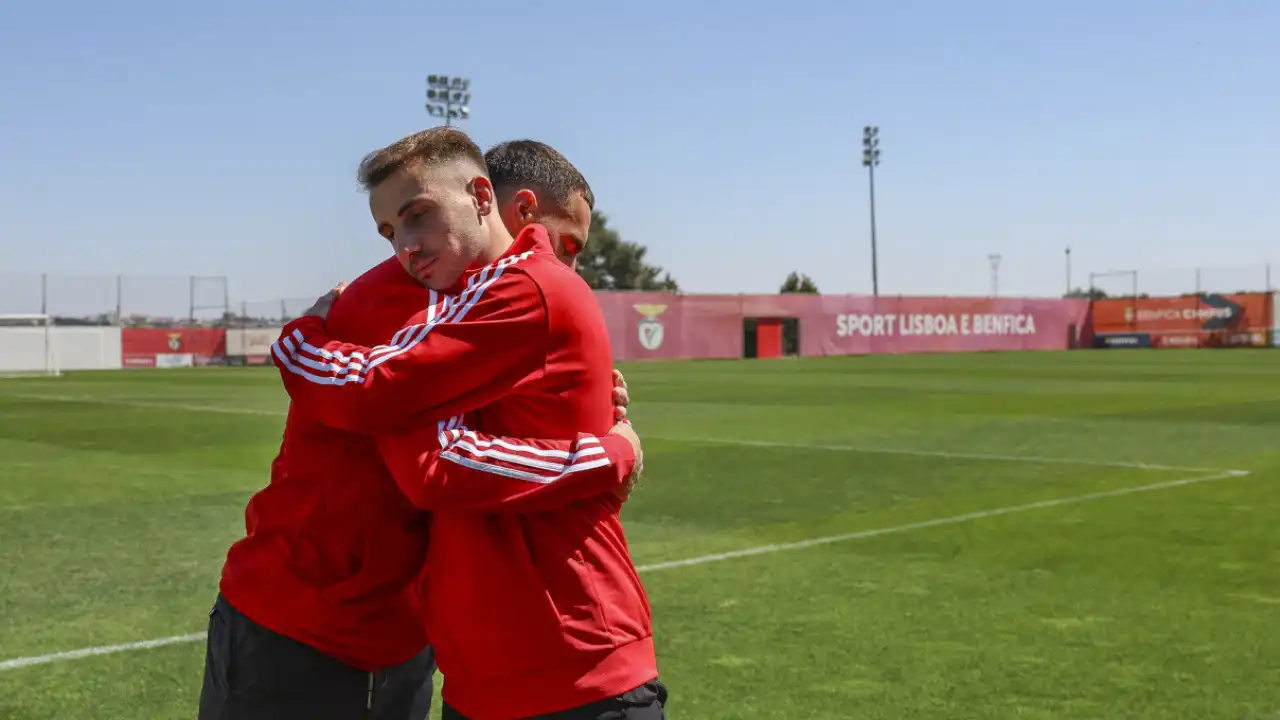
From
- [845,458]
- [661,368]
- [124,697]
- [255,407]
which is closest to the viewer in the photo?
[124,697]

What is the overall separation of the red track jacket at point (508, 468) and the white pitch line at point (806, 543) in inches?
151

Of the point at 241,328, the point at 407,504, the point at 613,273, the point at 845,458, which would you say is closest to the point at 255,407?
the point at 845,458

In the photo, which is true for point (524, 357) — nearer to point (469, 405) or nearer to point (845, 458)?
point (469, 405)

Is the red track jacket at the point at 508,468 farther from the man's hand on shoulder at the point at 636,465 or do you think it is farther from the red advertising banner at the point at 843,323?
the red advertising banner at the point at 843,323

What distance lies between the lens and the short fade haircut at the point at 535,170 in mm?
2531

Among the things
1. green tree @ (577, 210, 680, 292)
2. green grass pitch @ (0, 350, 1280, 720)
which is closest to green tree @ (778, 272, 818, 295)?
green tree @ (577, 210, 680, 292)

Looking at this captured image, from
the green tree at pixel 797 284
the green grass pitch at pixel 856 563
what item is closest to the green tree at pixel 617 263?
the green tree at pixel 797 284

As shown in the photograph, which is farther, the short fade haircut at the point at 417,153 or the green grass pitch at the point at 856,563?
the green grass pitch at the point at 856,563

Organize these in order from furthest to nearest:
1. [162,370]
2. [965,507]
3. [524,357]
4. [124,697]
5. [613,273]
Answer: [613,273], [162,370], [965,507], [124,697], [524,357]

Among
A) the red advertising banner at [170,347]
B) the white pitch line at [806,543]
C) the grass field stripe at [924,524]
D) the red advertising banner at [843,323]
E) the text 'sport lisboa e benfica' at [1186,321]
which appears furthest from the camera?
the text 'sport lisboa e benfica' at [1186,321]

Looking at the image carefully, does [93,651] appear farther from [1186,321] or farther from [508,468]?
[1186,321]

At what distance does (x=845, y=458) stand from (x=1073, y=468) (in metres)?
A: 2.10

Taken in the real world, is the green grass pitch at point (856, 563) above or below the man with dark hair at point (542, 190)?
below

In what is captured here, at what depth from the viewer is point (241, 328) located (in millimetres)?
50438
